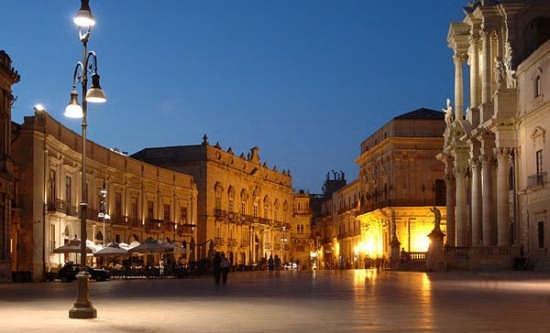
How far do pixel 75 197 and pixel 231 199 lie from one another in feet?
131

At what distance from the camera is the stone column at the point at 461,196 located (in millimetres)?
57156

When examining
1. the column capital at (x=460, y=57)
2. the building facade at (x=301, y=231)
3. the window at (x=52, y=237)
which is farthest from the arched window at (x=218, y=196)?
the window at (x=52, y=237)

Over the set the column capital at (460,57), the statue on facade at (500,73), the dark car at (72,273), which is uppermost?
the column capital at (460,57)

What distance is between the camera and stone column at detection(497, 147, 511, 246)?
48625 mm

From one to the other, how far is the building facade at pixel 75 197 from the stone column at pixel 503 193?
21.8m

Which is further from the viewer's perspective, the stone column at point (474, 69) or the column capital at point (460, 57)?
the column capital at point (460, 57)

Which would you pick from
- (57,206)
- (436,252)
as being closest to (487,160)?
(436,252)

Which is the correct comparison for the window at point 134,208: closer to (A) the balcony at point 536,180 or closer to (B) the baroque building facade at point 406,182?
(B) the baroque building facade at point 406,182

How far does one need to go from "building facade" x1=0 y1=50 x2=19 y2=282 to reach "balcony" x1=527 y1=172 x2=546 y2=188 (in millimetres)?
24690

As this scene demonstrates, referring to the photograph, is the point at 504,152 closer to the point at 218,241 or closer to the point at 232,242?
the point at 218,241

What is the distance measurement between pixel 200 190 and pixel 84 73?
70292 mm

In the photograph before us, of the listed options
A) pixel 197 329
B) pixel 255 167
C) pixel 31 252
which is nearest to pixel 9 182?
pixel 31 252

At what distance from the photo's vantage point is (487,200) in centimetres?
5088

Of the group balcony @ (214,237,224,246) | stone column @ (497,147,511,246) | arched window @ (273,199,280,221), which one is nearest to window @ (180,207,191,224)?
balcony @ (214,237,224,246)
